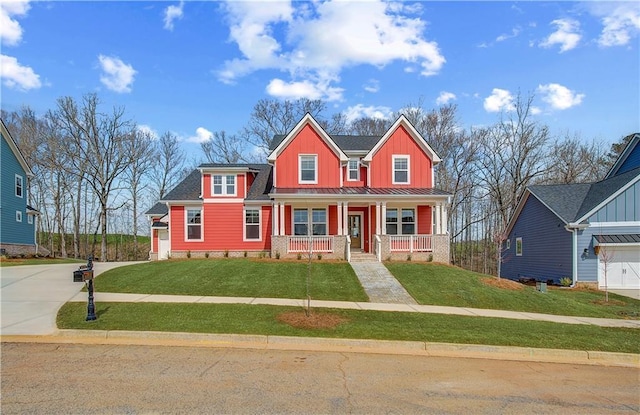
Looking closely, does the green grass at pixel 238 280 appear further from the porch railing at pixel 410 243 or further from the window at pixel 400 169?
the window at pixel 400 169

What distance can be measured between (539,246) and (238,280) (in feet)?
63.2

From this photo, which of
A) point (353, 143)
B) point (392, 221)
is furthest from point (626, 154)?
point (353, 143)

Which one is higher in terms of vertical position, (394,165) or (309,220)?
(394,165)

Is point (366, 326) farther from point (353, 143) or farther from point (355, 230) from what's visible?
point (353, 143)

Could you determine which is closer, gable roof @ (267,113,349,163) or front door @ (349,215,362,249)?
gable roof @ (267,113,349,163)

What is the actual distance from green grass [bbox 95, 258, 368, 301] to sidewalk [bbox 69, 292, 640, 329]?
0.72 m

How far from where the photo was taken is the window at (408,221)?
2302 cm

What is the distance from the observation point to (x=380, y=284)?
602 inches

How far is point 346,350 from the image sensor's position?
7.98 m

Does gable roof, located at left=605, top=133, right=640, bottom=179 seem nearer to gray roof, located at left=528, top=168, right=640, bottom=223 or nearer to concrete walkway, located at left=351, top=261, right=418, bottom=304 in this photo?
gray roof, located at left=528, top=168, right=640, bottom=223

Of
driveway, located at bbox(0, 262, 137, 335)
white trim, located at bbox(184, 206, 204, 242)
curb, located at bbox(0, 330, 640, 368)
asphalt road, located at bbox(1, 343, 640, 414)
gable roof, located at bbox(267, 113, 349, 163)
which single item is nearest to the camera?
asphalt road, located at bbox(1, 343, 640, 414)

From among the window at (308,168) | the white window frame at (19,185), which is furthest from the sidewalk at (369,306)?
the white window frame at (19,185)

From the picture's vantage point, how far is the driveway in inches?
357

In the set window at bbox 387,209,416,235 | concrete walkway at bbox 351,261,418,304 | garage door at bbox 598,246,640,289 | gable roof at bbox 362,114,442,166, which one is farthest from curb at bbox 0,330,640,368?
gable roof at bbox 362,114,442,166
